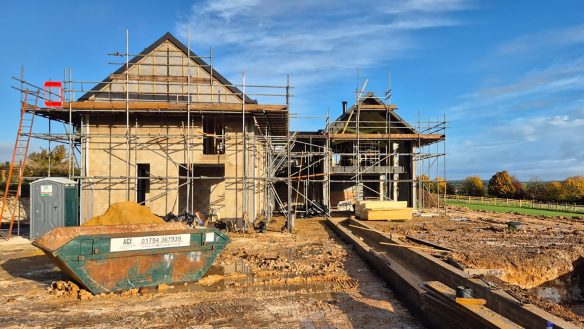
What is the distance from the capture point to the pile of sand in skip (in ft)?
35.3

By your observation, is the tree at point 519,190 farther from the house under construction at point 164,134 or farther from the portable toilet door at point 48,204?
the portable toilet door at point 48,204

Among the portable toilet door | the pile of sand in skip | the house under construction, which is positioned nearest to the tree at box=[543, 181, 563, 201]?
the house under construction

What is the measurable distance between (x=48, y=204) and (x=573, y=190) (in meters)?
46.0

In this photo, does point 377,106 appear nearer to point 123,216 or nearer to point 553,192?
point 123,216

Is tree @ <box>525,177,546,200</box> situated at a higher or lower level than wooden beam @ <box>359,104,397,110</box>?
lower

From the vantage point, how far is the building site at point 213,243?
6.25m

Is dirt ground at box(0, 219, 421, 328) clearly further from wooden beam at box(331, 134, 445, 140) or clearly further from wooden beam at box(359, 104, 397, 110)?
wooden beam at box(359, 104, 397, 110)

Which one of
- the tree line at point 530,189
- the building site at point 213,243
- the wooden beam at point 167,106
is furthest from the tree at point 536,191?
the wooden beam at point 167,106

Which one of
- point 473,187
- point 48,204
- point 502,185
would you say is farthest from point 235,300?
point 473,187

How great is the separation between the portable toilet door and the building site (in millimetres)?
44

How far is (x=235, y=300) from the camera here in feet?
23.1

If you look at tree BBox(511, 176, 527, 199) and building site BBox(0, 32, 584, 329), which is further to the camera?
tree BBox(511, 176, 527, 199)

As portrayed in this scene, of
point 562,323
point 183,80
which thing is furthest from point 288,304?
point 183,80

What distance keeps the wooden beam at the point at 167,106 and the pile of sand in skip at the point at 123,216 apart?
15.6 ft
